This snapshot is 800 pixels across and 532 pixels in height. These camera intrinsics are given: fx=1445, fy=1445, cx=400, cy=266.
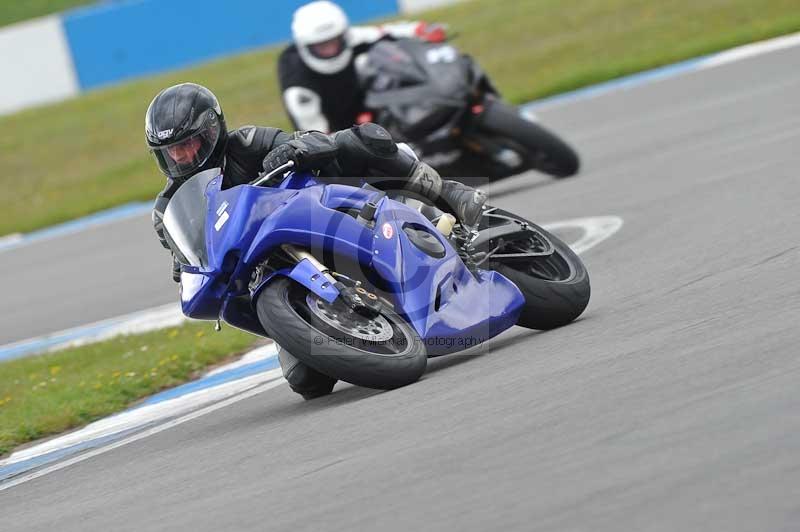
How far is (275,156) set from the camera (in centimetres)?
599

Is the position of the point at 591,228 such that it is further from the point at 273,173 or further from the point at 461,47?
the point at 461,47

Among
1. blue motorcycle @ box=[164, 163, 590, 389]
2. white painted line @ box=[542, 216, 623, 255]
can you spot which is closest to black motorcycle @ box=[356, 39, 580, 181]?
white painted line @ box=[542, 216, 623, 255]

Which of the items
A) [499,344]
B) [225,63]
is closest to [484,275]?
[499,344]

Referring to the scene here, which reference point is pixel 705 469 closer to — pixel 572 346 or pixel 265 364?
pixel 572 346

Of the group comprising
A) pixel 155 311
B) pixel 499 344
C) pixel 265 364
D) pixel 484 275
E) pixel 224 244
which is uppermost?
pixel 224 244

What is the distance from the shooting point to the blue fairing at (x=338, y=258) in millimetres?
5781

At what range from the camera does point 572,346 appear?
19.3 feet

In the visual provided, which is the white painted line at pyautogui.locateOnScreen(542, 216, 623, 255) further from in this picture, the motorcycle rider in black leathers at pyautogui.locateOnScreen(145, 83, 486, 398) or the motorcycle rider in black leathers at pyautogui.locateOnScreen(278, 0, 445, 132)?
the motorcycle rider in black leathers at pyautogui.locateOnScreen(278, 0, 445, 132)

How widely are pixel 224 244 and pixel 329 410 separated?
0.79 metres

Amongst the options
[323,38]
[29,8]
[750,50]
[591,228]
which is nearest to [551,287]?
[591,228]

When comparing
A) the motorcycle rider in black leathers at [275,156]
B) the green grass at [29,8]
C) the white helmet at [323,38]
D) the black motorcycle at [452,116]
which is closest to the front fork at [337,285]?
the motorcycle rider in black leathers at [275,156]

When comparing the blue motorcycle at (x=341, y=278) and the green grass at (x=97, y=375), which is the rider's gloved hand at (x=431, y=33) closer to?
the green grass at (x=97, y=375)

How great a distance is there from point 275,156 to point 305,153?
0.42 feet

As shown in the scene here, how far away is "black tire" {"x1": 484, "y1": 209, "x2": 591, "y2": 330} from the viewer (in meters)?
6.42
